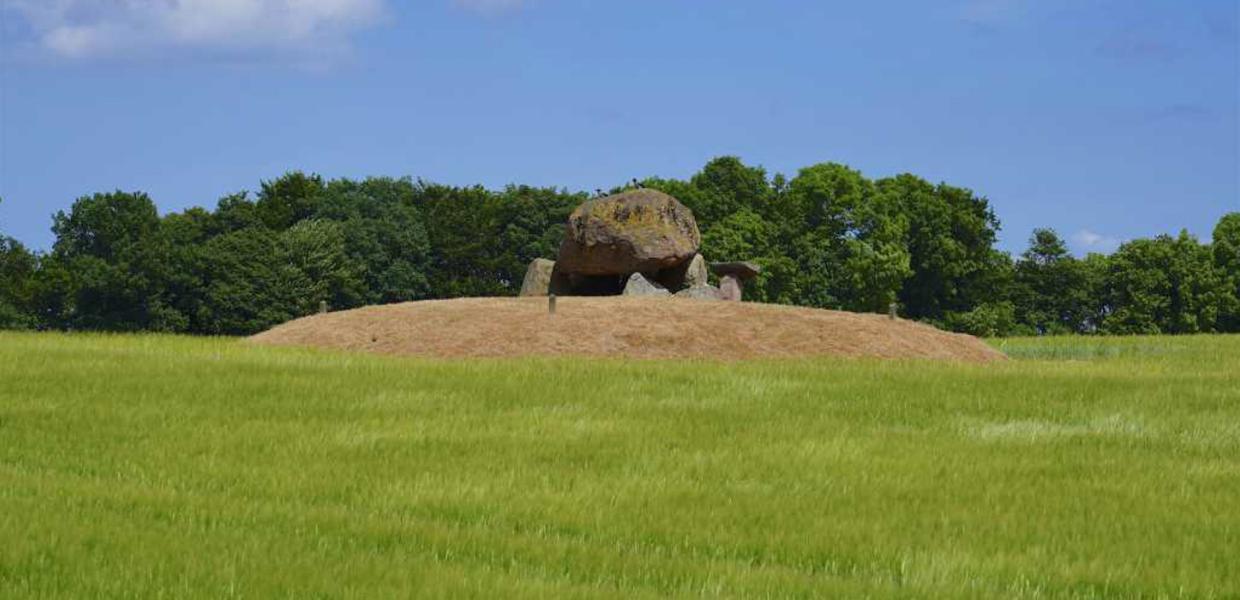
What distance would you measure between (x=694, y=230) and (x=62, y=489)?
34.9 meters

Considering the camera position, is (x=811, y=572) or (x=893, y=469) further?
(x=893, y=469)

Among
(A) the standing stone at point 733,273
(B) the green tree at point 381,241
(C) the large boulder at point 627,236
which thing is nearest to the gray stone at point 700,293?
(C) the large boulder at point 627,236

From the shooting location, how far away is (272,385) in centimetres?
2152

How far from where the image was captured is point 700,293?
44375 mm

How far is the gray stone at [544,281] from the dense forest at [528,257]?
26.0 m

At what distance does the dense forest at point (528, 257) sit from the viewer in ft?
245

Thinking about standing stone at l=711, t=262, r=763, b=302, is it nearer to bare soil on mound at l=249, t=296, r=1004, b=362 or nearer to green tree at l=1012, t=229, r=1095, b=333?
bare soil on mound at l=249, t=296, r=1004, b=362

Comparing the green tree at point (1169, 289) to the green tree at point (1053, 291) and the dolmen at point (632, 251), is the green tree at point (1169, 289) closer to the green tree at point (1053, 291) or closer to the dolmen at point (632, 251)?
the green tree at point (1053, 291)

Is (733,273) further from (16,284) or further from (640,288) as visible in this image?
(16,284)

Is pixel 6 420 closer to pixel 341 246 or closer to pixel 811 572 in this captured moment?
pixel 811 572

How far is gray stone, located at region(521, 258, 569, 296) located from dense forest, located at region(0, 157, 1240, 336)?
2598cm

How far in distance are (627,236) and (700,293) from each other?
2993mm

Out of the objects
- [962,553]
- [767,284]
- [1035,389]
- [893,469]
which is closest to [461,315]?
[1035,389]

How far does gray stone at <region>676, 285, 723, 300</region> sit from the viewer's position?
43.6 meters
